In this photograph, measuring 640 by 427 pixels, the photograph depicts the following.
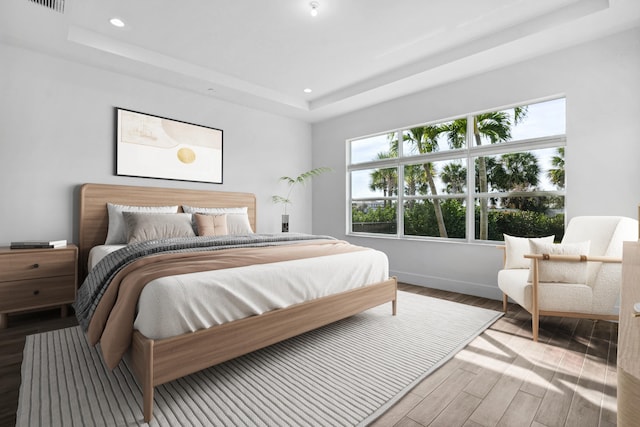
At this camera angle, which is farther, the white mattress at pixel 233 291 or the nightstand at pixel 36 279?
the nightstand at pixel 36 279

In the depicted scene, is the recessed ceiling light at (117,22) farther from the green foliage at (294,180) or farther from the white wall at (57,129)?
the green foliage at (294,180)

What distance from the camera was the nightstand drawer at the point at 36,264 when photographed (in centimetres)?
275

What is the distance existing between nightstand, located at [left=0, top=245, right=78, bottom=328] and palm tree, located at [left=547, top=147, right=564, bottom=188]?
15.7ft

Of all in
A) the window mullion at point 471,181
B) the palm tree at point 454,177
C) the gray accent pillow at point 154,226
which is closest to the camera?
the gray accent pillow at point 154,226

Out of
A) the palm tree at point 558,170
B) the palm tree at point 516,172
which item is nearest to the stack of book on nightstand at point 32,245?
the palm tree at point 516,172

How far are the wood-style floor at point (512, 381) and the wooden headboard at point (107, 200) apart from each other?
94cm

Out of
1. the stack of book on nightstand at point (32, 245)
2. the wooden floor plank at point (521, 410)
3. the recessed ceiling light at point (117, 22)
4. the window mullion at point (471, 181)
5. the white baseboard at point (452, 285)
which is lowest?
the wooden floor plank at point (521, 410)

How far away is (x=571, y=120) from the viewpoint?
126 inches

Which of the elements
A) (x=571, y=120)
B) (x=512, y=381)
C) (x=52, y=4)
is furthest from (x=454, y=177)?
(x=52, y=4)

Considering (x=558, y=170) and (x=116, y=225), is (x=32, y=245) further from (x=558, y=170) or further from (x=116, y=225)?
(x=558, y=170)

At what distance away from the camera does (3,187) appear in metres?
3.11

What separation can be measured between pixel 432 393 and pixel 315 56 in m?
3.39

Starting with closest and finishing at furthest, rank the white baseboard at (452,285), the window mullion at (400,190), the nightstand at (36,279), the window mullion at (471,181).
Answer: the nightstand at (36,279), the white baseboard at (452,285), the window mullion at (471,181), the window mullion at (400,190)

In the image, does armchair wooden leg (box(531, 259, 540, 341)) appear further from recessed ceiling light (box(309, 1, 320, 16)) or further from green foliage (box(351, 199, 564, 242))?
recessed ceiling light (box(309, 1, 320, 16))
